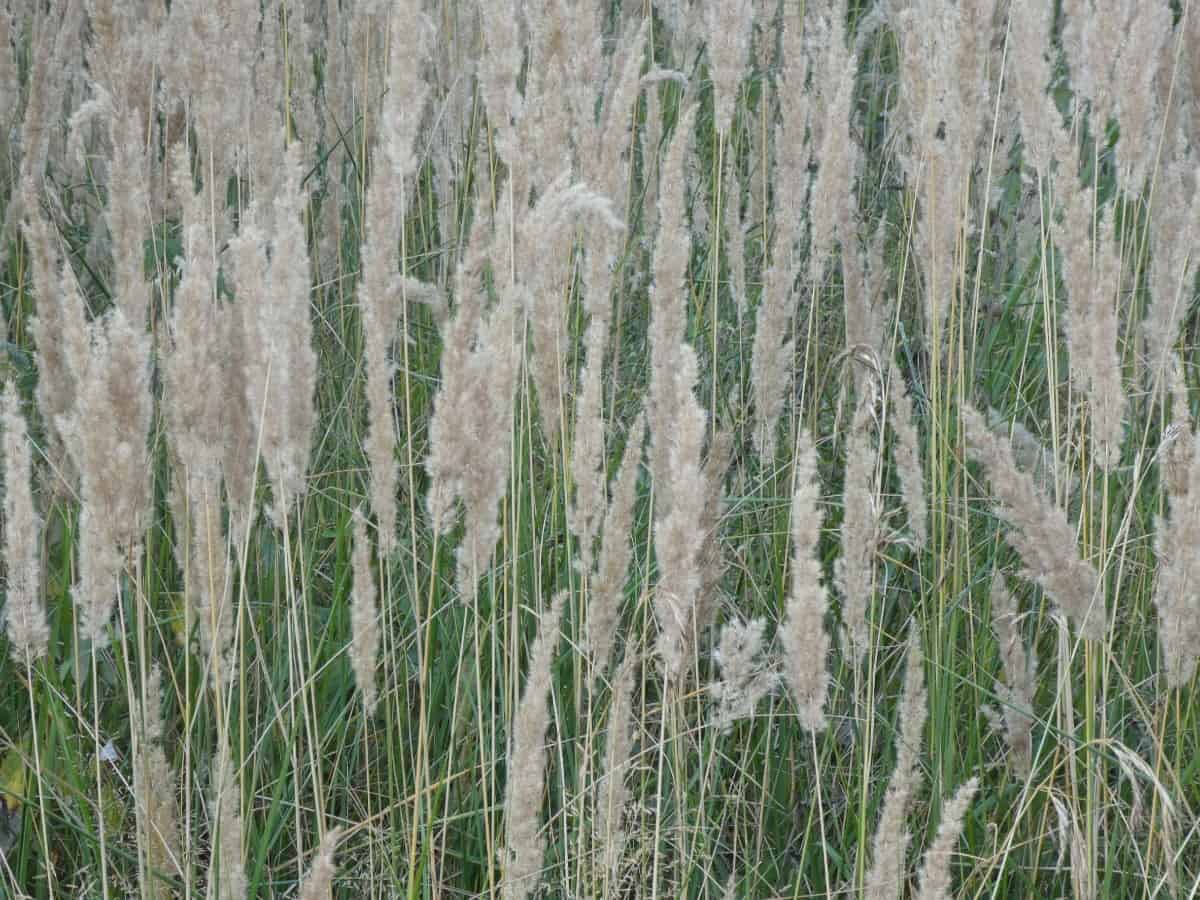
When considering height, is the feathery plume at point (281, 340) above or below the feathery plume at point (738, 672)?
above

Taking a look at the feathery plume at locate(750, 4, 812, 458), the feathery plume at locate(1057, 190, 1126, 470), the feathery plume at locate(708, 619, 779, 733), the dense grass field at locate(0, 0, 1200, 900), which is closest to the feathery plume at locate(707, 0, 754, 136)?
the dense grass field at locate(0, 0, 1200, 900)

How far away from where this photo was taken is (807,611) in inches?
54.1

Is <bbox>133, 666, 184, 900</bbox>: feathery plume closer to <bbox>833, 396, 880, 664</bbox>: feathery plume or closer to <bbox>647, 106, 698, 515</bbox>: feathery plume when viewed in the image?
<bbox>647, 106, 698, 515</bbox>: feathery plume

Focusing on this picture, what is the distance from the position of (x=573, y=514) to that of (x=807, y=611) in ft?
1.39

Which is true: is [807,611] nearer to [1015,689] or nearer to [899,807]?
[899,807]

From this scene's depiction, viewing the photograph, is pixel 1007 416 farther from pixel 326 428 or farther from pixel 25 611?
pixel 25 611

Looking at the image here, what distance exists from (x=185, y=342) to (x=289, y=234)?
0.61 ft

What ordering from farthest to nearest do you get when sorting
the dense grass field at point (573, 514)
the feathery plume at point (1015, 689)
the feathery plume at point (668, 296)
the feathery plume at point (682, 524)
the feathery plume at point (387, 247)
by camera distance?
the feathery plume at point (1015, 689)
the feathery plume at point (668, 296)
the feathery plume at point (387, 247)
the dense grass field at point (573, 514)
the feathery plume at point (682, 524)

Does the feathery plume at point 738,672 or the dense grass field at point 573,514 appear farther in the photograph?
the feathery plume at point 738,672

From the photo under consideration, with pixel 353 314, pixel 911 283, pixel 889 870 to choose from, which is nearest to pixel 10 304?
pixel 353 314

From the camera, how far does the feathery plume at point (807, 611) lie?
1333 mm

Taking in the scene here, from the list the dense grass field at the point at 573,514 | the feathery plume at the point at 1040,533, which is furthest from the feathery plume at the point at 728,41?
the feathery plume at the point at 1040,533

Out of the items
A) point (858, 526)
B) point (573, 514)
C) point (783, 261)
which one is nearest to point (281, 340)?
point (573, 514)

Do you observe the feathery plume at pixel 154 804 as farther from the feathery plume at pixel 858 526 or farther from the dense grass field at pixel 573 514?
the feathery plume at pixel 858 526
